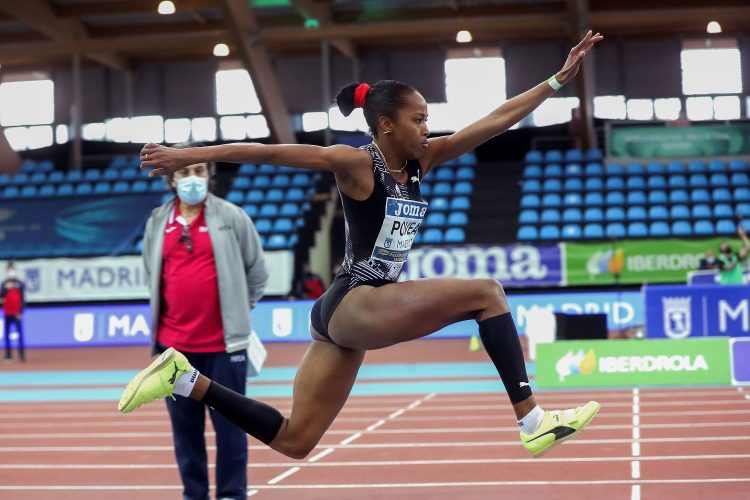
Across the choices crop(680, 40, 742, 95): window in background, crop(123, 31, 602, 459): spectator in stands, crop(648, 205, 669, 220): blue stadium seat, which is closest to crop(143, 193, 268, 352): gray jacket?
crop(123, 31, 602, 459): spectator in stands

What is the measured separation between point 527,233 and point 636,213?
2.40 m

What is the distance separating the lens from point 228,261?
596 centimetres

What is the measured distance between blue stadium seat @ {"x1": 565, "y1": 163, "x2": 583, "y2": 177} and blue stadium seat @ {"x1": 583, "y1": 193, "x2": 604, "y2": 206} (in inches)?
50.6

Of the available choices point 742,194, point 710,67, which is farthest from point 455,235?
point 710,67

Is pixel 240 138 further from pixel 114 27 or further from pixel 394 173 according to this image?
pixel 394 173

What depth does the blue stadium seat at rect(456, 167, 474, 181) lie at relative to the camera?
88.5 ft

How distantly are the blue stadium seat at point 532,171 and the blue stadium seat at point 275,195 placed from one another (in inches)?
227

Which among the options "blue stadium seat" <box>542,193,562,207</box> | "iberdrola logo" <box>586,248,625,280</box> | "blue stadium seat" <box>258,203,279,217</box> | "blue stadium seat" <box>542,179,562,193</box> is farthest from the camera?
"blue stadium seat" <box>542,179,562,193</box>

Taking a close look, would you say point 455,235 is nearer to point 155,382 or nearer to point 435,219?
point 435,219

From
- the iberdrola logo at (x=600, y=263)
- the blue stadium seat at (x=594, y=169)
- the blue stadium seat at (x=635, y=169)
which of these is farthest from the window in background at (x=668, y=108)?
the iberdrola logo at (x=600, y=263)

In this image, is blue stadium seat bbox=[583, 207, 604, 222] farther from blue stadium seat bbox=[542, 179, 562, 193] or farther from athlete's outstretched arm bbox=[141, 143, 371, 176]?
athlete's outstretched arm bbox=[141, 143, 371, 176]

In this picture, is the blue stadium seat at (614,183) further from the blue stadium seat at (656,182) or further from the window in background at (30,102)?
the window in background at (30,102)

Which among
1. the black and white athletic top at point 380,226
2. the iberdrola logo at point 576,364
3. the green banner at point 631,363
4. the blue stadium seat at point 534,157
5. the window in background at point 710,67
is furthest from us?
the window in background at point 710,67

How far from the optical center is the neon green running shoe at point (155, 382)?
4.82 metres
